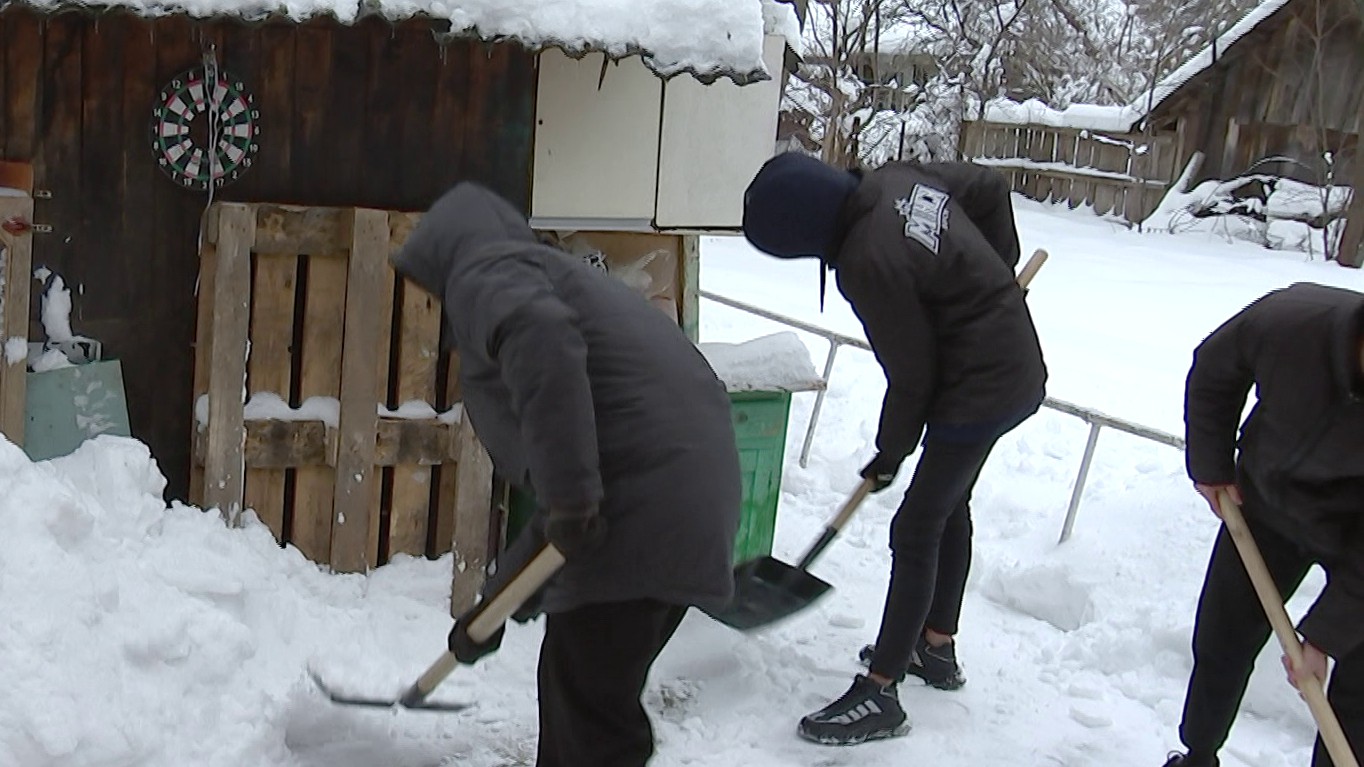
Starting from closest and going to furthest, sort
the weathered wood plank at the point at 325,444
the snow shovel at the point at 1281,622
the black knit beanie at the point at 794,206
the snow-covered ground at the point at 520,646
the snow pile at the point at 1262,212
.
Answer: the snow shovel at the point at 1281,622
the snow-covered ground at the point at 520,646
the black knit beanie at the point at 794,206
the weathered wood plank at the point at 325,444
the snow pile at the point at 1262,212

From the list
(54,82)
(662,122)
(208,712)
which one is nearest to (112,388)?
(54,82)

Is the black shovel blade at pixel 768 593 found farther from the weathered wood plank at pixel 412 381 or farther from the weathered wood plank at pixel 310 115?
the weathered wood plank at pixel 310 115

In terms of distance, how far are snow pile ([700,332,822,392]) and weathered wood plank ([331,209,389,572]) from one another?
1.16 m

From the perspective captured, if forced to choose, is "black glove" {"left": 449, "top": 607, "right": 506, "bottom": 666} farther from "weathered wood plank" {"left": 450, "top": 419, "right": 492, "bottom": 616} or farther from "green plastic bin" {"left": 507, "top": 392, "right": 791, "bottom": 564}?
"green plastic bin" {"left": 507, "top": 392, "right": 791, "bottom": 564}

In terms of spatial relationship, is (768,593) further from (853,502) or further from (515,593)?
(515,593)

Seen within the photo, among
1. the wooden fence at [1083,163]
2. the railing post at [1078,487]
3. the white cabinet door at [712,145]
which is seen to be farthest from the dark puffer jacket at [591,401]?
the wooden fence at [1083,163]

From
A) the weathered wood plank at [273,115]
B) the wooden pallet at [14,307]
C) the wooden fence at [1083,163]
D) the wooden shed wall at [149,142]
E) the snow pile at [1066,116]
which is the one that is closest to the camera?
the wooden pallet at [14,307]

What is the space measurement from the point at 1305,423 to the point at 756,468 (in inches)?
79.1

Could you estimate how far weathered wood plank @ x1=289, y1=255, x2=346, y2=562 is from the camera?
13.5 ft

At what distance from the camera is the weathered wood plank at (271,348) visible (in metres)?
4.03

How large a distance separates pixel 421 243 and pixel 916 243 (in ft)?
4.63

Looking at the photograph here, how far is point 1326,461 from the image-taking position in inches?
112

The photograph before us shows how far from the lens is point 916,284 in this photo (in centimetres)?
338

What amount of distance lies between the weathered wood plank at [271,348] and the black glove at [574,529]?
6.62 ft
